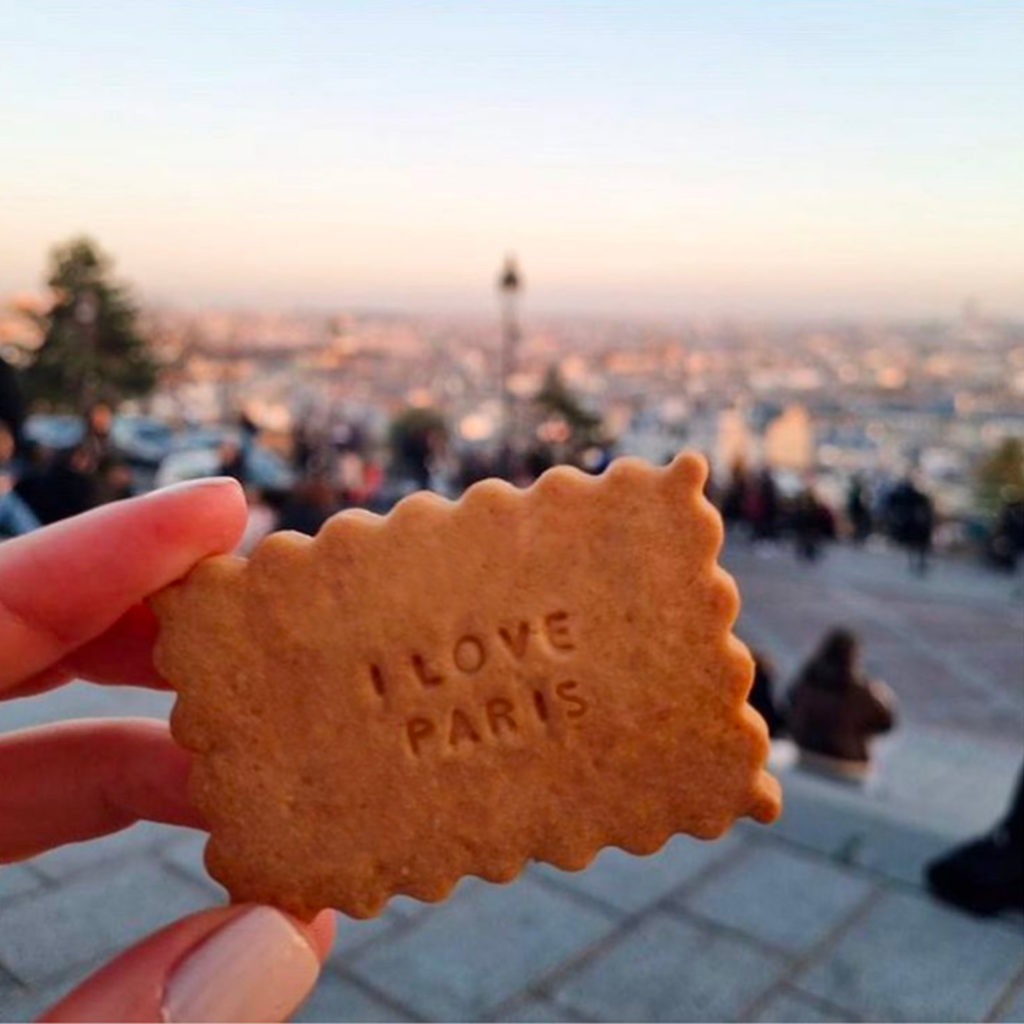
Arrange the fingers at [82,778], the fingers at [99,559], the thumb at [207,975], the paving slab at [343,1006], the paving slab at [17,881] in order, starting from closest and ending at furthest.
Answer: the thumb at [207,975], the fingers at [99,559], the fingers at [82,778], the paving slab at [343,1006], the paving slab at [17,881]

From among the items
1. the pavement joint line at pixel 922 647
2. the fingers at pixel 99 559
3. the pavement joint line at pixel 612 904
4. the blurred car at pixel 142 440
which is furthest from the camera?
the blurred car at pixel 142 440

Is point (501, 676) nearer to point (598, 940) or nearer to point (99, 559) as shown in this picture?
point (99, 559)

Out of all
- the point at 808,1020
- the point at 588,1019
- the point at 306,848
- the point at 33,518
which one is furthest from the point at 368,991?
the point at 33,518

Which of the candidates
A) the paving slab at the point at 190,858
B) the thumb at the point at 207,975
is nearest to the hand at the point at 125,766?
the thumb at the point at 207,975

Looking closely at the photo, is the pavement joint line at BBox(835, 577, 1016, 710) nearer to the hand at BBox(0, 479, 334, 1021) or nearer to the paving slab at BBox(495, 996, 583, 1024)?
the paving slab at BBox(495, 996, 583, 1024)

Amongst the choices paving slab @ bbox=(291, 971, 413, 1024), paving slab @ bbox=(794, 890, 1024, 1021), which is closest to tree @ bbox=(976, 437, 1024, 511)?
paving slab @ bbox=(794, 890, 1024, 1021)

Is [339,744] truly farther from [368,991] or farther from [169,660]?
[368,991]

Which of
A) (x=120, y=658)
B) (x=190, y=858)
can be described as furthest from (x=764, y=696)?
(x=120, y=658)

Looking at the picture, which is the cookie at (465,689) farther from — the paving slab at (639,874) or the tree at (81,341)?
the tree at (81,341)
